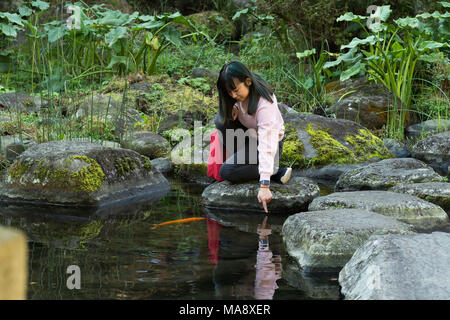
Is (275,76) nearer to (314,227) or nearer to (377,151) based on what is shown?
(377,151)

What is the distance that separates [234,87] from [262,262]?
130 centimetres

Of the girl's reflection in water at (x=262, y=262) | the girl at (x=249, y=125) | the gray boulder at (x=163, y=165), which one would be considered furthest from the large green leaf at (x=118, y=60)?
the girl's reflection in water at (x=262, y=262)

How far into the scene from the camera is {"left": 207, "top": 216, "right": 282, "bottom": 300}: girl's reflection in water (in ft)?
8.04

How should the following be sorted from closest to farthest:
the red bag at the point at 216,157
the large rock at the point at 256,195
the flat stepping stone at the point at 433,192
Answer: the flat stepping stone at the point at 433,192 < the large rock at the point at 256,195 < the red bag at the point at 216,157

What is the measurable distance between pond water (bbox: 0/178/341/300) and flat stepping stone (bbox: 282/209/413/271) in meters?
0.08

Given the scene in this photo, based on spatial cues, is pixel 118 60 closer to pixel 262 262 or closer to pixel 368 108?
pixel 368 108

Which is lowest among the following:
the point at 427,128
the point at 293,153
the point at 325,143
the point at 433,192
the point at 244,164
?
the point at 433,192

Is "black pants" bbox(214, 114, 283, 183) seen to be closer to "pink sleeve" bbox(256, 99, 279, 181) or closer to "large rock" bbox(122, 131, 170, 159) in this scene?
"pink sleeve" bbox(256, 99, 279, 181)

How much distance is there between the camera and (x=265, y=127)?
3.80 metres

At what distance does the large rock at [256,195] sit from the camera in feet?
13.5

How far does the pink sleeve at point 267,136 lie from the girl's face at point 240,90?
0.52ft

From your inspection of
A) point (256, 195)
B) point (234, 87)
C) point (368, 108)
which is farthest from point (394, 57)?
point (234, 87)

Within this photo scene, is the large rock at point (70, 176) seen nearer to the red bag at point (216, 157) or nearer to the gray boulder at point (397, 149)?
the red bag at point (216, 157)
